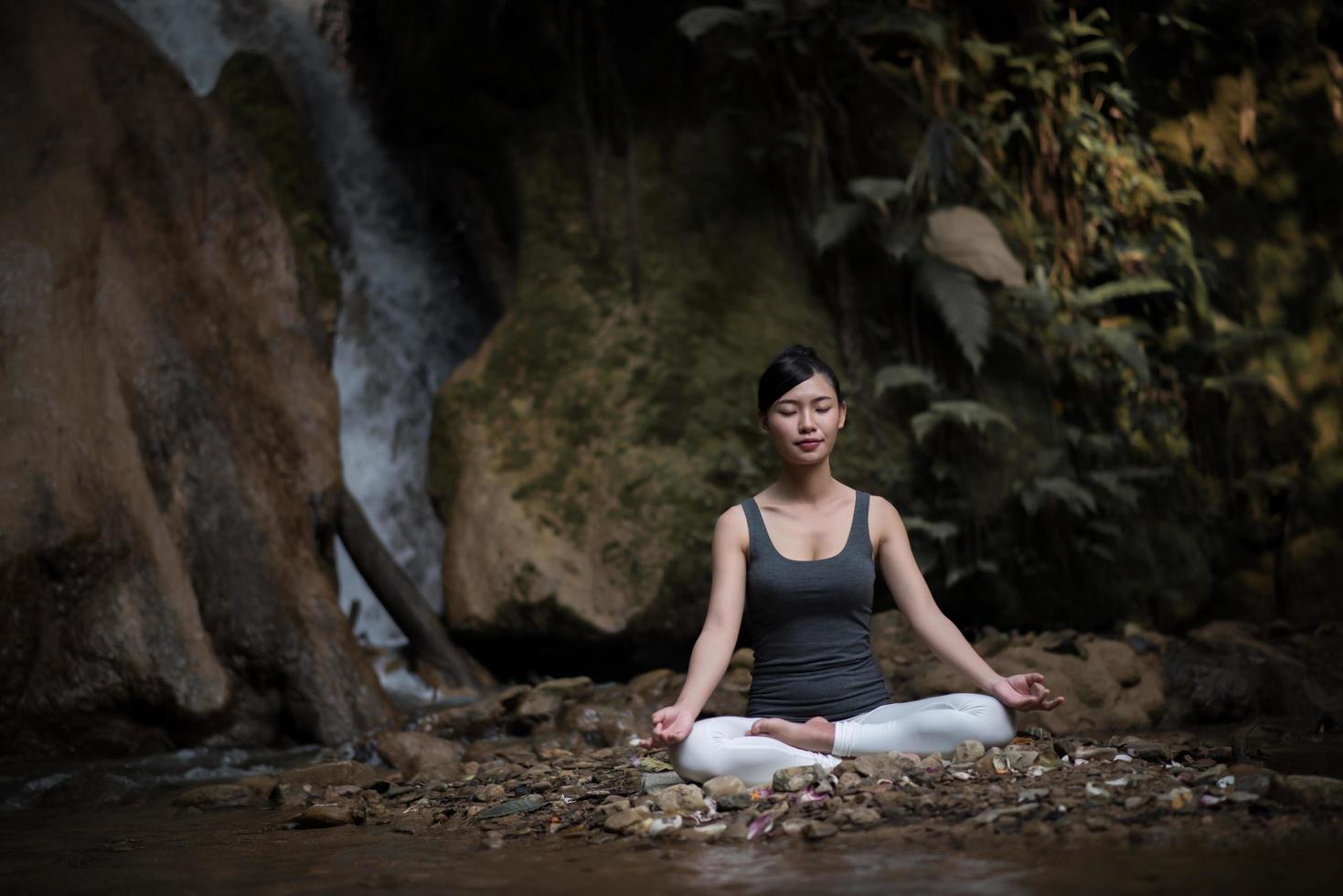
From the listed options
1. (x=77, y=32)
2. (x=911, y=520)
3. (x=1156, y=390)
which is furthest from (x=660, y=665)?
(x=77, y=32)

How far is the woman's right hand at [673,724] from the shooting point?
11.2ft

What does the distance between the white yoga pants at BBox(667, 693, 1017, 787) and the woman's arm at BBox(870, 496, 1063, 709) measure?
81mm

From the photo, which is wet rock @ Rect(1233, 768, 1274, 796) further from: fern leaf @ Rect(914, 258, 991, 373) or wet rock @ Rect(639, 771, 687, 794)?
fern leaf @ Rect(914, 258, 991, 373)

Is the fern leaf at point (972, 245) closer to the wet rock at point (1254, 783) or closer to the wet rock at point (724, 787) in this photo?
the wet rock at point (1254, 783)

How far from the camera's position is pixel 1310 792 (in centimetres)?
298

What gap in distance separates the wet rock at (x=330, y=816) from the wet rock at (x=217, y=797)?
0.78 metres

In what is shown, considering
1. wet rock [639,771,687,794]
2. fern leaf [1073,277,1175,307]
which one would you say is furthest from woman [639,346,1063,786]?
fern leaf [1073,277,1175,307]

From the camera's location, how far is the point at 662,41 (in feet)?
30.8

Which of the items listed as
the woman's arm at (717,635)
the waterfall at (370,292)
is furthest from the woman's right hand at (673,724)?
the waterfall at (370,292)

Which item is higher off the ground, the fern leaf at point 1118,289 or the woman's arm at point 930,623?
the fern leaf at point 1118,289

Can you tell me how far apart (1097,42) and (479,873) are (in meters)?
8.41

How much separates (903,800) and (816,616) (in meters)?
0.76

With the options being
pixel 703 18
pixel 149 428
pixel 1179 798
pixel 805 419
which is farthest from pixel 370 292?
pixel 1179 798

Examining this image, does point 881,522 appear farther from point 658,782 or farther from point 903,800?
point 658,782
